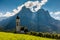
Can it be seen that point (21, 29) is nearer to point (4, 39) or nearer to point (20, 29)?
point (20, 29)

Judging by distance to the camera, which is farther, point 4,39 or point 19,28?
point 19,28

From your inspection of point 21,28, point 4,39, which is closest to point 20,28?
point 21,28

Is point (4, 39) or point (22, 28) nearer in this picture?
point (4, 39)

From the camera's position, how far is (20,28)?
84562 millimetres

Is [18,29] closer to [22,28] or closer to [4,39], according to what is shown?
[22,28]

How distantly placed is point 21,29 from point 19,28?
940 mm

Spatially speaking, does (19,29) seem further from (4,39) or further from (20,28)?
(4,39)

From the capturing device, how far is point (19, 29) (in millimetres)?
82938

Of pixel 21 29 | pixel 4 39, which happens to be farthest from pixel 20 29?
pixel 4 39

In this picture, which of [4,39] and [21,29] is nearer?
[4,39]

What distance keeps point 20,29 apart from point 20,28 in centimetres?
95

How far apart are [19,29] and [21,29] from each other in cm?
147

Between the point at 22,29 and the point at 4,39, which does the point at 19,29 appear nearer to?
the point at 22,29

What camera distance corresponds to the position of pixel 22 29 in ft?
275
